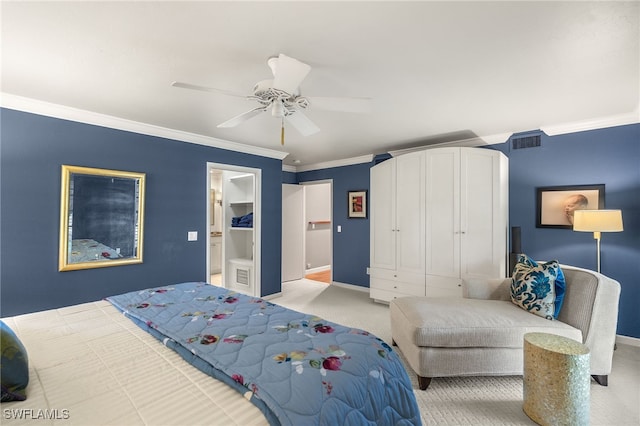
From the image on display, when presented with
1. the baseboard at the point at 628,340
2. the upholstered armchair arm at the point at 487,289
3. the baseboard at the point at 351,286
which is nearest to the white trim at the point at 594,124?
the upholstered armchair arm at the point at 487,289

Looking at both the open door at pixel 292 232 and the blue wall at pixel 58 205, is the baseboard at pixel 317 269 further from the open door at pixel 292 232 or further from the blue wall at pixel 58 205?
the blue wall at pixel 58 205

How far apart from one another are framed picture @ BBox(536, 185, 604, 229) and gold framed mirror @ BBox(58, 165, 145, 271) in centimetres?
465

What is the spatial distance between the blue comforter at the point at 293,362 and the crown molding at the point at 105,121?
224 centimetres

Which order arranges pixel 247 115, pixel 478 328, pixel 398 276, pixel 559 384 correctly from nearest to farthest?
pixel 559 384
pixel 478 328
pixel 247 115
pixel 398 276

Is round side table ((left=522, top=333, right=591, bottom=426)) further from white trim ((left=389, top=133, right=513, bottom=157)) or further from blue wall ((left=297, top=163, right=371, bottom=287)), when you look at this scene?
blue wall ((left=297, top=163, right=371, bottom=287))

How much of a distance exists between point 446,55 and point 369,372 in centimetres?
191

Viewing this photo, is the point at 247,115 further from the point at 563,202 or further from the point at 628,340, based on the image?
the point at 628,340

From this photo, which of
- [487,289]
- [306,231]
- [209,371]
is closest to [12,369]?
[209,371]

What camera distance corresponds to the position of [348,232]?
5508mm

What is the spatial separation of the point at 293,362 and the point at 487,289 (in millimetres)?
2453

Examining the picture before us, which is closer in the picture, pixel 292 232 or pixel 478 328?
pixel 478 328

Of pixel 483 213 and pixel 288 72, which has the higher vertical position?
pixel 288 72

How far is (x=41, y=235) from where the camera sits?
273cm

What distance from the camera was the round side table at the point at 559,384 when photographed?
178 cm
